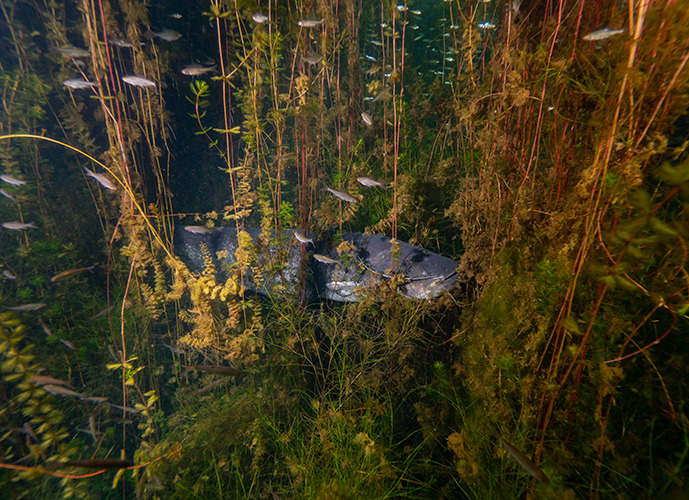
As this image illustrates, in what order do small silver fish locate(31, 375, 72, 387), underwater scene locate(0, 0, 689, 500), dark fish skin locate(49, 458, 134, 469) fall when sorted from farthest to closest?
1. small silver fish locate(31, 375, 72, 387)
2. underwater scene locate(0, 0, 689, 500)
3. dark fish skin locate(49, 458, 134, 469)

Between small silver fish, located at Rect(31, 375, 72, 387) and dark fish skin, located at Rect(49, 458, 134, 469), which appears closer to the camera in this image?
dark fish skin, located at Rect(49, 458, 134, 469)

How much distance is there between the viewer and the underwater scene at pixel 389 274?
1.67 m

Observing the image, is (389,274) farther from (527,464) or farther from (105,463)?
(105,463)

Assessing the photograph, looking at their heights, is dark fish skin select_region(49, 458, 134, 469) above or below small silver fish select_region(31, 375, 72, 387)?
above

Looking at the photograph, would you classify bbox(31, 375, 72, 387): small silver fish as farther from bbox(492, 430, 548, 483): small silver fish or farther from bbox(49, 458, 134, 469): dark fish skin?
bbox(492, 430, 548, 483): small silver fish

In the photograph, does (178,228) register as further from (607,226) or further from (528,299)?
(607,226)

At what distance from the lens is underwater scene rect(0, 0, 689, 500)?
1.67 m

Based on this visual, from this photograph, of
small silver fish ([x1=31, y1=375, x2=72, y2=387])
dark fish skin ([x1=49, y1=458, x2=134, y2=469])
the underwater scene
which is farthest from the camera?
small silver fish ([x1=31, y1=375, x2=72, y2=387])

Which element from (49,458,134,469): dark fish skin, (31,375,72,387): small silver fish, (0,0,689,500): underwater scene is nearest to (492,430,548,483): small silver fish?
(0,0,689,500): underwater scene

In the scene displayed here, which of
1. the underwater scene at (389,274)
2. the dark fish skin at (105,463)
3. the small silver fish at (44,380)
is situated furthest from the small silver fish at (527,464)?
the small silver fish at (44,380)

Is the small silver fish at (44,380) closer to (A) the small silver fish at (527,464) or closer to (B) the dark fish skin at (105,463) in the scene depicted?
(B) the dark fish skin at (105,463)

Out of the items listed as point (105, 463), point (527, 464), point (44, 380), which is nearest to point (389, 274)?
point (527, 464)

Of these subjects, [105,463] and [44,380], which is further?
[44,380]

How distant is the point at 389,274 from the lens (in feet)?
11.4
